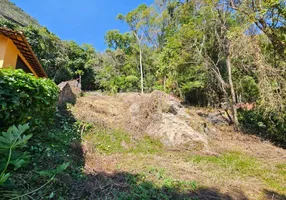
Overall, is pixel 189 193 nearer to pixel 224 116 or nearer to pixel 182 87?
pixel 224 116

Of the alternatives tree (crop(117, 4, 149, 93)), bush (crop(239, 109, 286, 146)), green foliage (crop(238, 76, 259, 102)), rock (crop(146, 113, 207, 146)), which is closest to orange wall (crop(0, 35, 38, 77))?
rock (crop(146, 113, 207, 146))

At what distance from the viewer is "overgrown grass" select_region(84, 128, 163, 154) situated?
644cm

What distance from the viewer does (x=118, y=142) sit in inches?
276

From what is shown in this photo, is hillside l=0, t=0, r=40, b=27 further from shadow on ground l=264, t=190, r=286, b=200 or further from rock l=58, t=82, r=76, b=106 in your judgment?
shadow on ground l=264, t=190, r=286, b=200

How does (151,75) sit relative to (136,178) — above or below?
above

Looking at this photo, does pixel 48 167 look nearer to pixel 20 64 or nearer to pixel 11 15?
pixel 20 64

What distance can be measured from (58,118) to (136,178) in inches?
156

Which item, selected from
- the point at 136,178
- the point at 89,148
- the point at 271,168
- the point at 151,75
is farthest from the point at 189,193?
the point at 151,75

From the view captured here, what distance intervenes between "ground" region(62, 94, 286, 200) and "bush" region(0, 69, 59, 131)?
1410mm

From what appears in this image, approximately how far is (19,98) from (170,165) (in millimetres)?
3582

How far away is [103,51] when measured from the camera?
79.7 feet

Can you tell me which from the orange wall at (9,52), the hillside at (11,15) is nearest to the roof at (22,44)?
the orange wall at (9,52)

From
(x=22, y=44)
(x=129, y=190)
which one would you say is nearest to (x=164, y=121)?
(x=129, y=190)

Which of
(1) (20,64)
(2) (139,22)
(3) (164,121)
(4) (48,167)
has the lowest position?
(4) (48,167)
